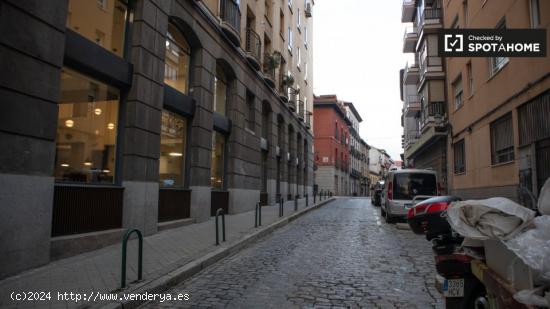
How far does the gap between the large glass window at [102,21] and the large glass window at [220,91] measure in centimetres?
665

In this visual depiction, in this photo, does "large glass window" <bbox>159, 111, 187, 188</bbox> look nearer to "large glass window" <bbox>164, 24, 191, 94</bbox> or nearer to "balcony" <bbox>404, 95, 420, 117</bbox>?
"large glass window" <bbox>164, 24, 191, 94</bbox>

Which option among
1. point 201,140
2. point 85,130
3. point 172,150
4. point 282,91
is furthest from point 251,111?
point 85,130

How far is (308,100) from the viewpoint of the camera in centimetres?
3681

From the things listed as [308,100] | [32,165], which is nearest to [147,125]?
[32,165]

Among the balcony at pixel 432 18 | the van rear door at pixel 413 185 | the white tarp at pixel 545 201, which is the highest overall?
the balcony at pixel 432 18

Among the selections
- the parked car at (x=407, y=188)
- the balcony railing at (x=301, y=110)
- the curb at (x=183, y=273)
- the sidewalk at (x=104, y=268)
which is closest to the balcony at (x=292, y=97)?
the balcony railing at (x=301, y=110)

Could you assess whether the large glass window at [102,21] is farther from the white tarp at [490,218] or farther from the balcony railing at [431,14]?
the balcony railing at [431,14]

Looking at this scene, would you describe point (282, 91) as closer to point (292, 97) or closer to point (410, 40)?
point (292, 97)

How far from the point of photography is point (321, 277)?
686cm

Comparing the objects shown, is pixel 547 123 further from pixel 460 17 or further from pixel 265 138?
pixel 265 138

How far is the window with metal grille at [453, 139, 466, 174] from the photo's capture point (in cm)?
2114

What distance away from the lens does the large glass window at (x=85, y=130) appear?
820 centimetres

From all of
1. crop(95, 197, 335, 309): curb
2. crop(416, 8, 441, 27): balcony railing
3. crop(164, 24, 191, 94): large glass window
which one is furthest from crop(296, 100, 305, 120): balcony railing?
crop(95, 197, 335, 309): curb

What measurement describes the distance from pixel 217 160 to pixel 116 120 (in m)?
7.11
